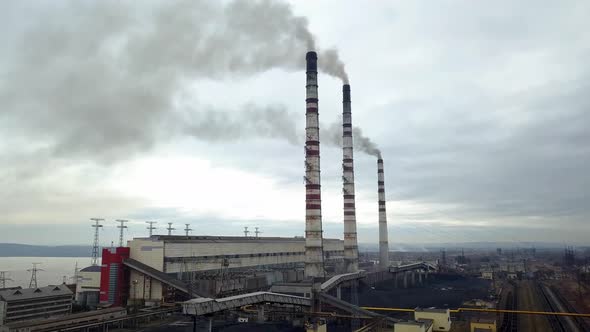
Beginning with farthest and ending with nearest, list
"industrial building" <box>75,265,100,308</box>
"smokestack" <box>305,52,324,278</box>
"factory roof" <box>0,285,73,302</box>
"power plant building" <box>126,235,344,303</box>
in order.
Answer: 1. "smokestack" <box>305,52,324,278</box>
2. "industrial building" <box>75,265,100,308</box>
3. "power plant building" <box>126,235,344,303</box>
4. "factory roof" <box>0,285,73,302</box>

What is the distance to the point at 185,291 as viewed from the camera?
134 ft

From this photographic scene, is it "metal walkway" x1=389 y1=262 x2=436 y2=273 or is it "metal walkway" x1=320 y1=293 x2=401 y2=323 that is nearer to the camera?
"metal walkway" x1=320 y1=293 x2=401 y2=323

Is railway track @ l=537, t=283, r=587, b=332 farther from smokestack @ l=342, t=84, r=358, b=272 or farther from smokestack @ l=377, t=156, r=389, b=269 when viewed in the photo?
smokestack @ l=342, t=84, r=358, b=272

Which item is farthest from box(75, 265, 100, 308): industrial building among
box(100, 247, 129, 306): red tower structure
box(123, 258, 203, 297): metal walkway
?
box(123, 258, 203, 297): metal walkway

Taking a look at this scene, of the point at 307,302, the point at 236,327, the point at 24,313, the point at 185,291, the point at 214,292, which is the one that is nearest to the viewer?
the point at 236,327

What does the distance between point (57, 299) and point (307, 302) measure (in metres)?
23.2

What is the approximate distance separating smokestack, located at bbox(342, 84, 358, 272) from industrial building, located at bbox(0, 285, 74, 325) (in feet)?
121

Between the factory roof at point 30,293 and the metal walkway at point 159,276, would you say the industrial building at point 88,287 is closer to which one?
the factory roof at point 30,293

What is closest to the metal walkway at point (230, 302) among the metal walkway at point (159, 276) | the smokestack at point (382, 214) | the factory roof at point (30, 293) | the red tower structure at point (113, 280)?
the metal walkway at point (159, 276)

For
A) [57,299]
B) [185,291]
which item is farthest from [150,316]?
[57,299]

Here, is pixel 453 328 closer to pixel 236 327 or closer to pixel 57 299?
pixel 236 327

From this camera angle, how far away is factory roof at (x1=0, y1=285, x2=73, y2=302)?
34.3m

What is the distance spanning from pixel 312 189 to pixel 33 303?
2965cm

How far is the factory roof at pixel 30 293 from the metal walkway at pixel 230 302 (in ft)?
58.4
